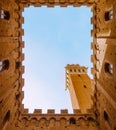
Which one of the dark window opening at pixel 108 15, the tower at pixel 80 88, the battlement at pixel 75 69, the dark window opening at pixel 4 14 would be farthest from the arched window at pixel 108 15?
the battlement at pixel 75 69

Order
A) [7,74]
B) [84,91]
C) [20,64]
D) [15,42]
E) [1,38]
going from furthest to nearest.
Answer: [84,91] < [20,64] < [15,42] < [7,74] < [1,38]

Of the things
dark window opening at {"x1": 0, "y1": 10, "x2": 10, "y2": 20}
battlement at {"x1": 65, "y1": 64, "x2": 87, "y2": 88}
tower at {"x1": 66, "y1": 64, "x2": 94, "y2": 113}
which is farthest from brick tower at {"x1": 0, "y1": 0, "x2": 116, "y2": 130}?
battlement at {"x1": 65, "y1": 64, "x2": 87, "y2": 88}

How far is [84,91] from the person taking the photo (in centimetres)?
A: 3806

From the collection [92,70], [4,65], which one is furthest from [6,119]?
[92,70]

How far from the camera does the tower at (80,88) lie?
Answer: 32812 mm

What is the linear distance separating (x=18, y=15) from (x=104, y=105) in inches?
390

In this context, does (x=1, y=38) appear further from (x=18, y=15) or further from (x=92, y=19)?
(x=92, y=19)

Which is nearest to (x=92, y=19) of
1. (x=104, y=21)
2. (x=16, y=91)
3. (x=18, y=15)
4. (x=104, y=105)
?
(x=104, y=21)

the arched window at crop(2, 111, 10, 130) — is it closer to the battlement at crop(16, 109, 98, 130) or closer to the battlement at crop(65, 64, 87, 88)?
the battlement at crop(16, 109, 98, 130)

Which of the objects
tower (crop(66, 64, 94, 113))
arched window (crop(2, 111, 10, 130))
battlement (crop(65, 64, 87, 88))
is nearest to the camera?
arched window (crop(2, 111, 10, 130))

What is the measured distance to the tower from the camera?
32.8 meters

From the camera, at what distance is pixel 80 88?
129ft

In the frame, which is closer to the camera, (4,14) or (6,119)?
(4,14)

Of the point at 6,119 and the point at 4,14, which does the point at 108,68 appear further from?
the point at 4,14
